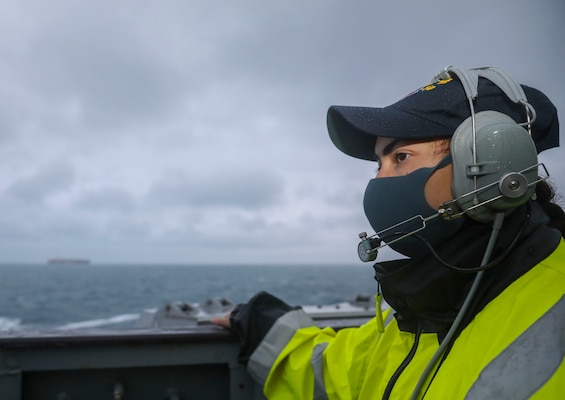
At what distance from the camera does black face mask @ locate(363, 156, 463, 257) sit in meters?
1.23

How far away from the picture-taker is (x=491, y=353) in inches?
39.6

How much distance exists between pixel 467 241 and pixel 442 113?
335 mm

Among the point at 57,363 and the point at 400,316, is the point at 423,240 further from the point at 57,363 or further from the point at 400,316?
the point at 57,363

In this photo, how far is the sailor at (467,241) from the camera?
1003 millimetres

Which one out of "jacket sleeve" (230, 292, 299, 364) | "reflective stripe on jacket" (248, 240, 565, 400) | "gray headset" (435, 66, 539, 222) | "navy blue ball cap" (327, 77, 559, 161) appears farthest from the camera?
"jacket sleeve" (230, 292, 299, 364)

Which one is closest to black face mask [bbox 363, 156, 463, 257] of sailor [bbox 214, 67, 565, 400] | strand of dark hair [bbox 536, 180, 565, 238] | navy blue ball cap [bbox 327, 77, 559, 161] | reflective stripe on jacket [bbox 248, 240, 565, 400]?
sailor [bbox 214, 67, 565, 400]

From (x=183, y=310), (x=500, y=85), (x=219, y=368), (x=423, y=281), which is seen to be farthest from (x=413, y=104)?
(x=183, y=310)

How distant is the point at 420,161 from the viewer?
1289 mm

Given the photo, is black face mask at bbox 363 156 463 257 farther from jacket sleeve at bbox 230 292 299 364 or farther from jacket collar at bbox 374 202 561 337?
jacket sleeve at bbox 230 292 299 364

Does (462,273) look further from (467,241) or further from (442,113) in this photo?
(442,113)

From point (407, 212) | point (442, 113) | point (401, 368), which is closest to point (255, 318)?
point (401, 368)

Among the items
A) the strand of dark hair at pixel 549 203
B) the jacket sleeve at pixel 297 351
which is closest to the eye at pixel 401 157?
the strand of dark hair at pixel 549 203

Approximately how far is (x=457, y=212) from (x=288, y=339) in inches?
39.9

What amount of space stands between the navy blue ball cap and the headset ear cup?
115mm
